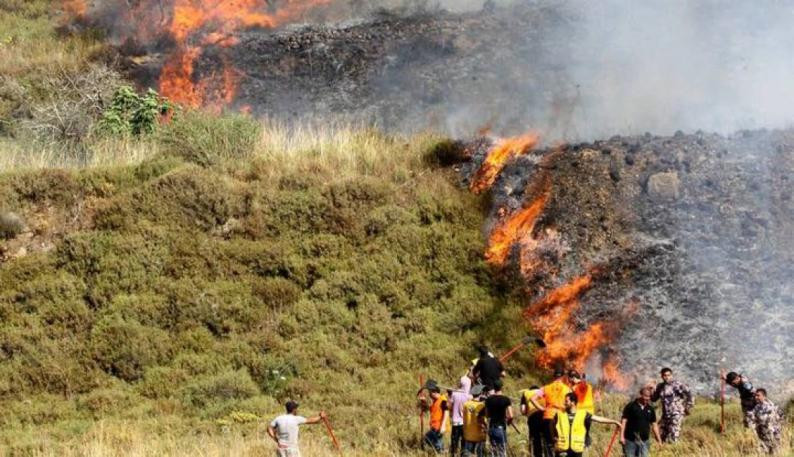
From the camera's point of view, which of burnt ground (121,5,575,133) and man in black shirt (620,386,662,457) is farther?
burnt ground (121,5,575,133)

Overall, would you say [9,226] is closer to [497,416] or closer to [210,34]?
[210,34]

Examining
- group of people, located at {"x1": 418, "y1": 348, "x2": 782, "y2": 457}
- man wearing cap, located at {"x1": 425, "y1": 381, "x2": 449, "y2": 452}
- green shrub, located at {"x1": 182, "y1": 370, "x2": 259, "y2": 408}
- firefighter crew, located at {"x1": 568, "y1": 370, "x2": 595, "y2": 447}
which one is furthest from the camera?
green shrub, located at {"x1": 182, "y1": 370, "x2": 259, "y2": 408}

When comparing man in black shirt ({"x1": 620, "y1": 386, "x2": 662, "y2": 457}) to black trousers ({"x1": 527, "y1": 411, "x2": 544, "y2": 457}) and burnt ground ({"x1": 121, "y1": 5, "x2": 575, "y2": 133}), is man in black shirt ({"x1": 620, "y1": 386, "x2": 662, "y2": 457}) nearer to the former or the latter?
black trousers ({"x1": 527, "y1": 411, "x2": 544, "y2": 457})

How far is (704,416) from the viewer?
14.5m

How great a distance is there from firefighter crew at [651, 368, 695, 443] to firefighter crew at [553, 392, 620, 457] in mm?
2468

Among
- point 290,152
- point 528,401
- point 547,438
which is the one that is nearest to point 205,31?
point 290,152

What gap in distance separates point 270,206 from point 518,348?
6759mm

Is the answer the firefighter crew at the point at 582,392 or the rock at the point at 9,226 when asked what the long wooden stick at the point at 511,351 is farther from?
the rock at the point at 9,226

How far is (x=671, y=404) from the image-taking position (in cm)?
1336

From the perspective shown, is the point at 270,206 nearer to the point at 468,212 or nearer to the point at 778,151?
the point at 468,212

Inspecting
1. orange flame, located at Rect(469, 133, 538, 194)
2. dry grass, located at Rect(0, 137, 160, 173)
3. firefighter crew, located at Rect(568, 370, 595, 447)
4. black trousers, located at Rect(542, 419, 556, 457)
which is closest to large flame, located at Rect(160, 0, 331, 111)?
dry grass, located at Rect(0, 137, 160, 173)

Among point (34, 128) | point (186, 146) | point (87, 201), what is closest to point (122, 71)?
point (34, 128)

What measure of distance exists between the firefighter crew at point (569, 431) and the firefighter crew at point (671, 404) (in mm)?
2468

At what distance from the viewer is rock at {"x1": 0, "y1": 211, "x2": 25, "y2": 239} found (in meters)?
20.5
